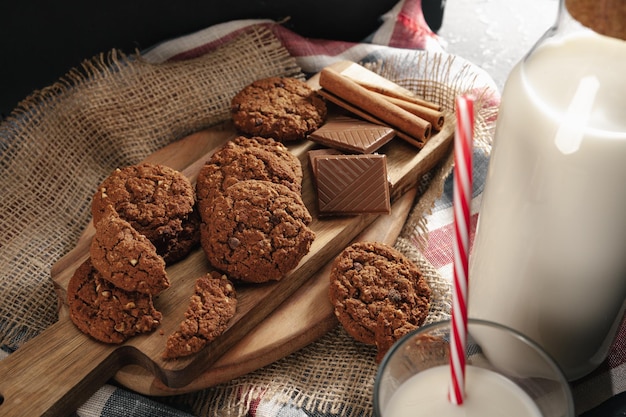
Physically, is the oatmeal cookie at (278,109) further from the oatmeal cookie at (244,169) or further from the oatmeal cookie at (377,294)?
the oatmeal cookie at (377,294)

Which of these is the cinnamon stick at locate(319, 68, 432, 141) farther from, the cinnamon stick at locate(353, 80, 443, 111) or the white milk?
the white milk

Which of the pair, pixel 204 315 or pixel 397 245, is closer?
pixel 204 315

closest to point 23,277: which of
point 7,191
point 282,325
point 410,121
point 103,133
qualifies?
point 7,191

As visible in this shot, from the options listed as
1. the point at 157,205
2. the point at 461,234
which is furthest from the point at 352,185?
the point at 461,234

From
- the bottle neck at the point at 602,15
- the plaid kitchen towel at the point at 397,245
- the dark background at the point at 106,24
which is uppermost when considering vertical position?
the bottle neck at the point at 602,15

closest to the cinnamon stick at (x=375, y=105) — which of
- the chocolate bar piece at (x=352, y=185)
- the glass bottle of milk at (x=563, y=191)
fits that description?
the chocolate bar piece at (x=352, y=185)

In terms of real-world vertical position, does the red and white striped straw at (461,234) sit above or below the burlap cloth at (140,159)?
above

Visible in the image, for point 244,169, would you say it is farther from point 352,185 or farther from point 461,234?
point 461,234
